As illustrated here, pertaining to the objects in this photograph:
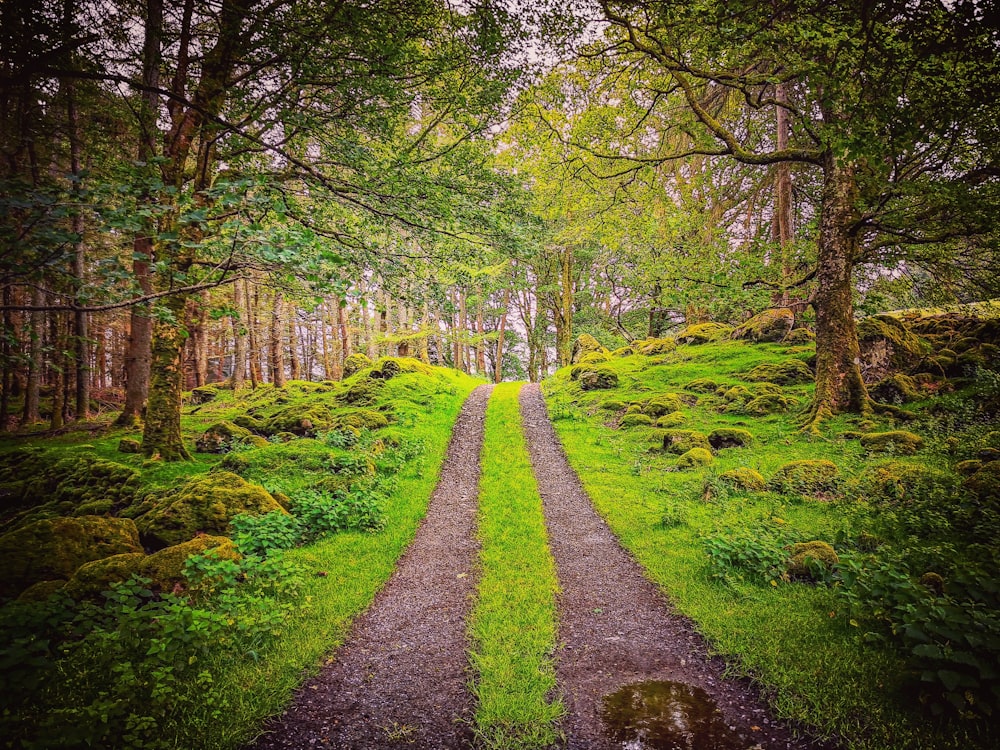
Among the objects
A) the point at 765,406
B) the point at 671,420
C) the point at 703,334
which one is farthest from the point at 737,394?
the point at 703,334

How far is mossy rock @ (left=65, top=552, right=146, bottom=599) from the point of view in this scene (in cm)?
436

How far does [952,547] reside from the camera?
4.73 m

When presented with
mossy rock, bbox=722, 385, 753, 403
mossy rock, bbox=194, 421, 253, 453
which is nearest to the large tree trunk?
mossy rock, bbox=722, 385, 753, 403

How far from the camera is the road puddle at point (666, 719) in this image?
3.34 metres

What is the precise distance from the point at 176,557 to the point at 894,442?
1319 centimetres

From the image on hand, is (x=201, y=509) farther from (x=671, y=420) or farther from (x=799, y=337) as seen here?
(x=799, y=337)

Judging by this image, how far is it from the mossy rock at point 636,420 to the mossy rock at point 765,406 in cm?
275

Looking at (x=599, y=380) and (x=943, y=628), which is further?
(x=599, y=380)

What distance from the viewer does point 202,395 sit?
2167 centimetres

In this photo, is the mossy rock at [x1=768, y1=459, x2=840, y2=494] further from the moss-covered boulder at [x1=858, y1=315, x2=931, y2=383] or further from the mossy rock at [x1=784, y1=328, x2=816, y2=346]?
the mossy rock at [x1=784, y1=328, x2=816, y2=346]

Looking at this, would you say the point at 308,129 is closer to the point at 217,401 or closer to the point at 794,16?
the point at 794,16

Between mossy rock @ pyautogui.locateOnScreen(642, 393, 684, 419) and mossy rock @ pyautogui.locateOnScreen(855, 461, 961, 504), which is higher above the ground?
mossy rock @ pyautogui.locateOnScreen(642, 393, 684, 419)

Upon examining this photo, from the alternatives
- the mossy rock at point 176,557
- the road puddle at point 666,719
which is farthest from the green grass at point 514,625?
the mossy rock at point 176,557

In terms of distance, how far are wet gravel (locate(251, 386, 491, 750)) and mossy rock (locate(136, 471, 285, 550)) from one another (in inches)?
112
